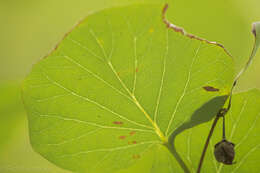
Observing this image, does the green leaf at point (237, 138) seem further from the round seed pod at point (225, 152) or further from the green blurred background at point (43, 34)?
the green blurred background at point (43, 34)

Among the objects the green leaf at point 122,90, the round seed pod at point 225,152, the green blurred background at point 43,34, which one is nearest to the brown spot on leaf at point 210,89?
the green leaf at point 122,90

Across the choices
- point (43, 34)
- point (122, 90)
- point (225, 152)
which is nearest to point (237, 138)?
point (225, 152)

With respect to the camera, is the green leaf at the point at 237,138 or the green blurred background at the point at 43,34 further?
the green blurred background at the point at 43,34

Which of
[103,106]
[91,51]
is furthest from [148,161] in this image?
[91,51]

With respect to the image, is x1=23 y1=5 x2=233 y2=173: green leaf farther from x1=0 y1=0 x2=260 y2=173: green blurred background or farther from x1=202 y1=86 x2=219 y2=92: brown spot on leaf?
x1=0 y1=0 x2=260 y2=173: green blurred background

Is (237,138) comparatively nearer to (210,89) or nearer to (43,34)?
(210,89)

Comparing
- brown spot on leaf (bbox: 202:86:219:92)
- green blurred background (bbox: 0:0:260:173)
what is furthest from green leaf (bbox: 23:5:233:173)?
green blurred background (bbox: 0:0:260:173)
